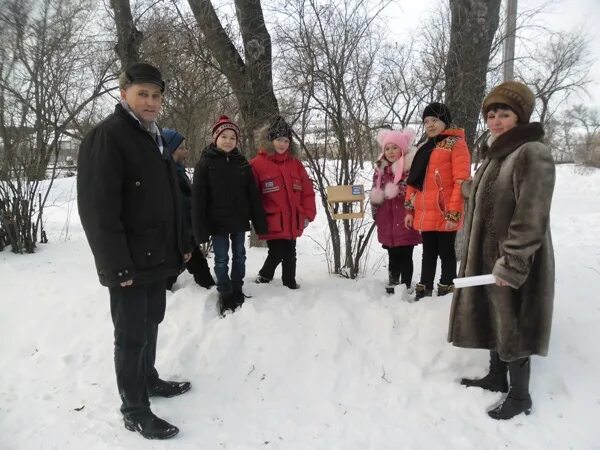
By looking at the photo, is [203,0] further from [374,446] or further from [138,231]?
[374,446]

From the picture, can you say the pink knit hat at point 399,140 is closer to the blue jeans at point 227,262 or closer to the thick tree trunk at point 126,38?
the blue jeans at point 227,262

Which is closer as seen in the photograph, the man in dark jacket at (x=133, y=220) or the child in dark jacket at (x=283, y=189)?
the man in dark jacket at (x=133, y=220)

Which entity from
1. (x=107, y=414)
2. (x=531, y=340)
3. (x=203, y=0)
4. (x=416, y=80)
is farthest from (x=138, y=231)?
(x=203, y=0)

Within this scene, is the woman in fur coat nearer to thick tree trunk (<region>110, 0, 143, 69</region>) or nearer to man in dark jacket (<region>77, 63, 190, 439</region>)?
man in dark jacket (<region>77, 63, 190, 439</region>)

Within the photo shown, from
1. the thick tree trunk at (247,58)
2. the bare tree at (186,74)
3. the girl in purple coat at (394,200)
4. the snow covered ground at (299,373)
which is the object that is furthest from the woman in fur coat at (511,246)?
the bare tree at (186,74)

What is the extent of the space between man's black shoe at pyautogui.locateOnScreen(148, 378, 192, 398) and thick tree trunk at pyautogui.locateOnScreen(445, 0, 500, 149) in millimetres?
3724

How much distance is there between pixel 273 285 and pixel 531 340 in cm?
238

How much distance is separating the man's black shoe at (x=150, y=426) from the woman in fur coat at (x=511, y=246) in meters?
1.88

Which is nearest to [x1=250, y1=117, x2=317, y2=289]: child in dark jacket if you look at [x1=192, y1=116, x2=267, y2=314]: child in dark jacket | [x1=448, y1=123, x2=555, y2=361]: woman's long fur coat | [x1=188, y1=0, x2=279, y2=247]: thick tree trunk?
[x1=192, y1=116, x2=267, y2=314]: child in dark jacket

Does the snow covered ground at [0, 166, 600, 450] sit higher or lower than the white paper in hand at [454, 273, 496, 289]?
lower

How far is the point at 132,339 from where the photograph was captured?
2.52 m

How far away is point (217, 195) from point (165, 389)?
5.25 ft

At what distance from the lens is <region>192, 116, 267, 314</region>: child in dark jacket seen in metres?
3.72

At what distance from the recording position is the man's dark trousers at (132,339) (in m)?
2.48
